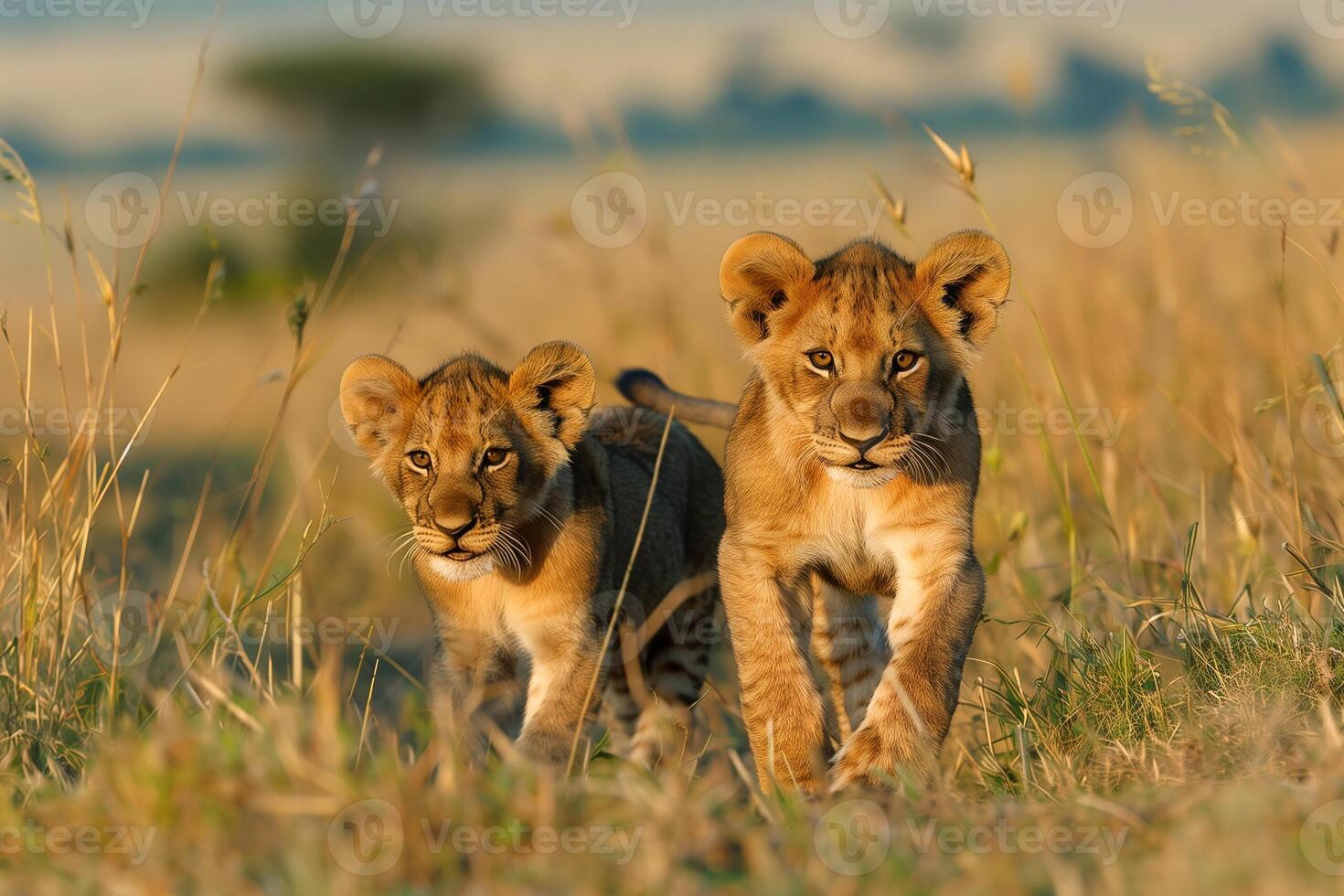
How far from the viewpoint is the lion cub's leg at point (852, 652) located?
17.9 ft

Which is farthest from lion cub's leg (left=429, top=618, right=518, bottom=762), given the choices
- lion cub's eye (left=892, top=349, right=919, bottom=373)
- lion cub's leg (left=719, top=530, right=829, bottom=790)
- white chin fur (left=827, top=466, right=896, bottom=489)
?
lion cub's eye (left=892, top=349, right=919, bottom=373)

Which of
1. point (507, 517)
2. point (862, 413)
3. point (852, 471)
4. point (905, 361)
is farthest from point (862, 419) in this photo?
point (507, 517)

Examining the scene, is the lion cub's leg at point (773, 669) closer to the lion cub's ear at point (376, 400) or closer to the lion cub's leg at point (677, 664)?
the lion cub's ear at point (376, 400)

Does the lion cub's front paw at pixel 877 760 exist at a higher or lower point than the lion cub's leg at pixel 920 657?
lower

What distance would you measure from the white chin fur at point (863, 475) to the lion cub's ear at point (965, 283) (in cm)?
59

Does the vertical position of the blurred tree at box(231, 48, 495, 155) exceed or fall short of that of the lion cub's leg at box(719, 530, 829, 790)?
it exceeds it

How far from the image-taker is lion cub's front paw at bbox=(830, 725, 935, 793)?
4254 millimetres

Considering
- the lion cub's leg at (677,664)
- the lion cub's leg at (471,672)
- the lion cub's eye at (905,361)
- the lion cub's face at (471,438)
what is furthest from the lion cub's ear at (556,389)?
the lion cub's leg at (677,664)

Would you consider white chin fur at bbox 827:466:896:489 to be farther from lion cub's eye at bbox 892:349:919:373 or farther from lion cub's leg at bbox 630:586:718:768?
lion cub's leg at bbox 630:586:718:768

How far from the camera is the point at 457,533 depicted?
4840 mm

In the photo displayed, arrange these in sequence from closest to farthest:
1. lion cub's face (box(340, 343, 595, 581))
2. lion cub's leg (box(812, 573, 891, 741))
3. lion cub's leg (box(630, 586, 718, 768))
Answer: lion cub's face (box(340, 343, 595, 581))
lion cub's leg (box(812, 573, 891, 741))
lion cub's leg (box(630, 586, 718, 768))

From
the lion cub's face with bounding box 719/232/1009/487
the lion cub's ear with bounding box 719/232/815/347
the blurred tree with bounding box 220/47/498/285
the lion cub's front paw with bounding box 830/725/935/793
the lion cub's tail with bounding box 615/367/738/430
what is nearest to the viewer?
the lion cub's front paw with bounding box 830/725/935/793

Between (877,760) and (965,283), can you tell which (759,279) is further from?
(877,760)

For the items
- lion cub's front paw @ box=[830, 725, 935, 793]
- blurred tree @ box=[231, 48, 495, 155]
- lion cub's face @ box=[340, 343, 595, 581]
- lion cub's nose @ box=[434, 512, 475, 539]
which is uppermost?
blurred tree @ box=[231, 48, 495, 155]
